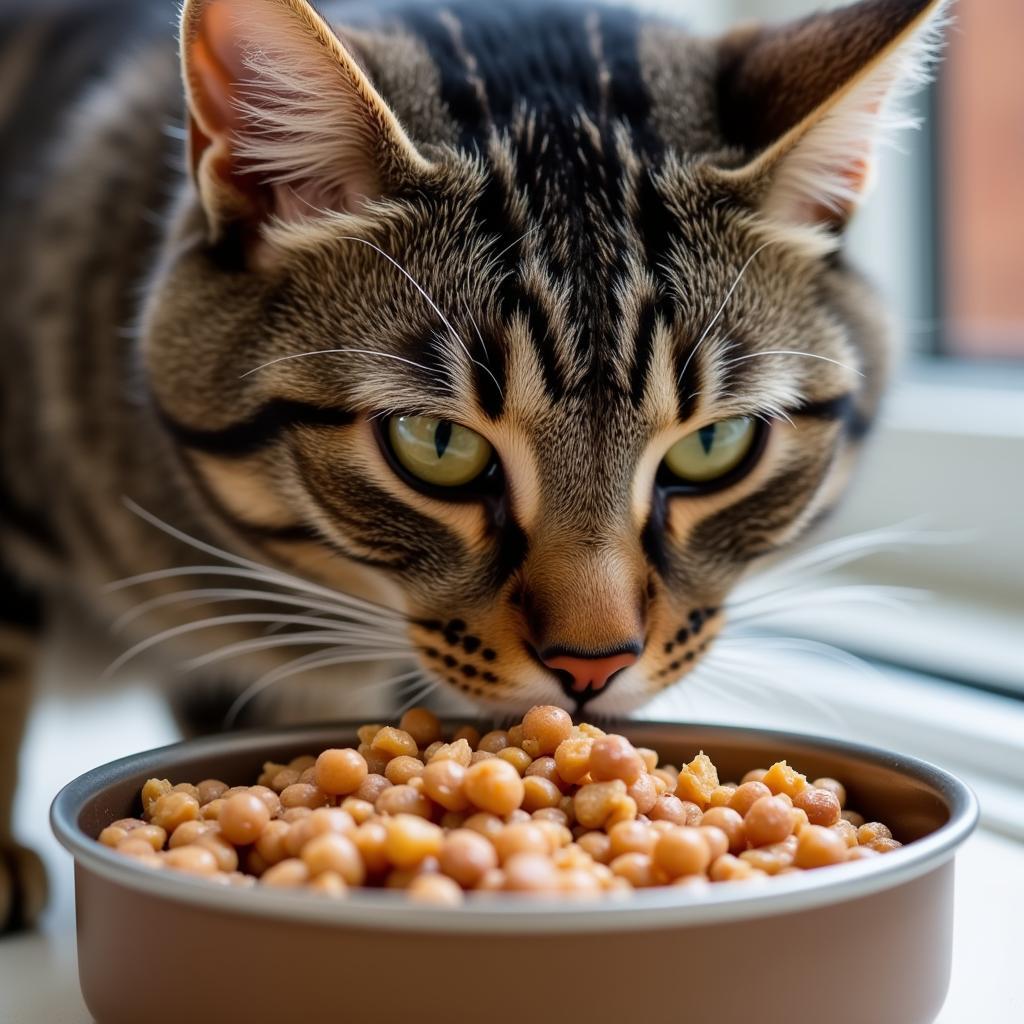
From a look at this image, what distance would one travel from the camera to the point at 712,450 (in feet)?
3.37

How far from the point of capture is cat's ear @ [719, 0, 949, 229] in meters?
0.98

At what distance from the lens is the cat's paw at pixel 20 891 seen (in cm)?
108

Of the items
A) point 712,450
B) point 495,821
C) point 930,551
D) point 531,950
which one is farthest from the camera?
point 930,551

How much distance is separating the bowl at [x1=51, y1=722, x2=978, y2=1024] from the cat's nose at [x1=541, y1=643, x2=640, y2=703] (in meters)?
0.25

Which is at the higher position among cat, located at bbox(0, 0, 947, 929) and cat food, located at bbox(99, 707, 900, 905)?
cat, located at bbox(0, 0, 947, 929)

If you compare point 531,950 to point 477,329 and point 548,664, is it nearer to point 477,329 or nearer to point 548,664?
point 548,664

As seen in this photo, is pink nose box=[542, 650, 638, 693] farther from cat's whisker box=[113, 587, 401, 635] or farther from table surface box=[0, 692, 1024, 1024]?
table surface box=[0, 692, 1024, 1024]

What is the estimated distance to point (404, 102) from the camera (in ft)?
3.47

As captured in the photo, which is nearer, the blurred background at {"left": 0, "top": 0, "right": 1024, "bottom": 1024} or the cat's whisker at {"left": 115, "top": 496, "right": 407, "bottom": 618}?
the cat's whisker at {"left": 115, "top": 496, "right": 407, "bottom": 618}

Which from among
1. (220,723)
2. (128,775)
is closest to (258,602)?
(220,723)

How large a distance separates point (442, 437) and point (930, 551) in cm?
101

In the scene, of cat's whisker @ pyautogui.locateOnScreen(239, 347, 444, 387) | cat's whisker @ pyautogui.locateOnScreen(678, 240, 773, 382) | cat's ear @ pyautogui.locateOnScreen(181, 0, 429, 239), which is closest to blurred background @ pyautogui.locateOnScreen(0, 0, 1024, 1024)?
cat's whisker @ pyautogui.locateOnScreen(678, 240, 773, 382)

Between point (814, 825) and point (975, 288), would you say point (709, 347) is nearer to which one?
point (814, 825)

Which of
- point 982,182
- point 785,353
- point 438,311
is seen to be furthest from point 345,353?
point 982,182
